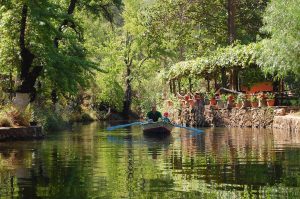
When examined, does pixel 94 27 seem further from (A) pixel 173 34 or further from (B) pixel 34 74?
(B) pixel 34 74

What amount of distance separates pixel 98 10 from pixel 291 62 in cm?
1684

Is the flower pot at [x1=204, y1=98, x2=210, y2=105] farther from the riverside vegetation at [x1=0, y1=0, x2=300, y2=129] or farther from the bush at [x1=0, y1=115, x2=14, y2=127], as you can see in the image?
the bush at [x1=0, y1=115, x2=14, y2=127]

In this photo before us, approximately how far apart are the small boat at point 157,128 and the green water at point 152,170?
6179 millimetres

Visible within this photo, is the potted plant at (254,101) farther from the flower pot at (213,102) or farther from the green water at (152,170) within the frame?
the green water at (152,170)

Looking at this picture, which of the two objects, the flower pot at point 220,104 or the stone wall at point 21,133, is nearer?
the stone wall at point 21,133

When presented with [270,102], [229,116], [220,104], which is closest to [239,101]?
[229,116]

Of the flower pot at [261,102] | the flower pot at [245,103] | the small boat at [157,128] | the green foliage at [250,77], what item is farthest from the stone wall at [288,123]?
the green foliage at [250,77]

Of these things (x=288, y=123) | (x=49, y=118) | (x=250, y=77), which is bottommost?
(x=288, y=123)

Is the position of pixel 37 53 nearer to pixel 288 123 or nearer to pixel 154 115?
pixel 154 115

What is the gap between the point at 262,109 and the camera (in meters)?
40.4

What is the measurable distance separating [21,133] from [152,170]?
1418 cm

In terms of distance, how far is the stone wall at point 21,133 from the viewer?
29.3 meters

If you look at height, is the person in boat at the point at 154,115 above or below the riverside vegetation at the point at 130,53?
below

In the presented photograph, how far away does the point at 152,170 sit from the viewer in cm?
1714
